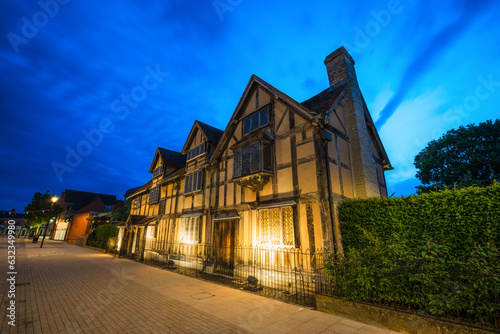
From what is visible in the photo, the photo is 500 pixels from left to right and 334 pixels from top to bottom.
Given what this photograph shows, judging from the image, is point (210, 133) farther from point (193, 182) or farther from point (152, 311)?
point (152, 311)

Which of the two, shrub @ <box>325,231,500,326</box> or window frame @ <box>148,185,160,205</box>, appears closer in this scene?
shrub @ <box>325,231,500,326</box>

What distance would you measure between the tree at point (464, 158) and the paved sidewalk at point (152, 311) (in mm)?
19822

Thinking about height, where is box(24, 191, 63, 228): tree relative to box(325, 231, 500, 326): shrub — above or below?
above

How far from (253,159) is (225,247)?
5.35 meters

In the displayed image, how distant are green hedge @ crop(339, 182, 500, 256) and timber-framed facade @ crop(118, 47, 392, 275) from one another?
3.22 feet

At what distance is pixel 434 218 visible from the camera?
20.4 ft

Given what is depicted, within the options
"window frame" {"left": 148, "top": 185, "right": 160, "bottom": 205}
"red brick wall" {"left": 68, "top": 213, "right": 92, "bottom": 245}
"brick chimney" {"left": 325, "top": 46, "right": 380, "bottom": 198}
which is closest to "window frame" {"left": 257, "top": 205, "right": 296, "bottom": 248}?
"brick chimney" {"left": 325, "top": 46, "right": 380, "bottom": 198}

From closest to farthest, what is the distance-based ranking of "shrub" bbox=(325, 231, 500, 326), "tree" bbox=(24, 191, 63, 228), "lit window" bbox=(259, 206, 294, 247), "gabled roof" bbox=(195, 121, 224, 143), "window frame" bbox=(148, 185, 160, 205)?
"shrub" bbox=(325, 231, 500, 326) → "lit window" bbox=(259, 206, 294, 247) → "gabled roof" bbox=(195, 121, 224, 143) → "window frame" bbox=(148, 185, 160, 205) → "tree" bbox=(24, 191, 63, 228)

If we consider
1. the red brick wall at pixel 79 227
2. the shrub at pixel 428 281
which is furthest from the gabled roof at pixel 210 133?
the red brick wall at pixel 79 227

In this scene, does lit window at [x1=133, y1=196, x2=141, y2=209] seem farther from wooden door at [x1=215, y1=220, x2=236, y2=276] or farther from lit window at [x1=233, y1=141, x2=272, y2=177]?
lit window at [x1=233, y1=141, x2=272, y2=177]

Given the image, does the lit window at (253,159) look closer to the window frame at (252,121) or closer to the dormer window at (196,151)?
the window frame at (252,121)

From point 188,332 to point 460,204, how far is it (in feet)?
25.0

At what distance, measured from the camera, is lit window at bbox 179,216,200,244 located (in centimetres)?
1473

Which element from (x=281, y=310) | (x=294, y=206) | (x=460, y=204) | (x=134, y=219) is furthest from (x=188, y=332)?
(x=134, y=219)
